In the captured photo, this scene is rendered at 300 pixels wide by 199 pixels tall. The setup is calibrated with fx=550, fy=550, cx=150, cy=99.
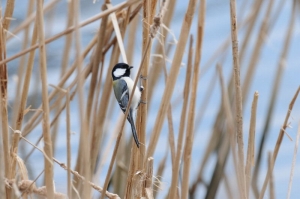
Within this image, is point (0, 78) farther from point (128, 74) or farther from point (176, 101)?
point (176, 101)

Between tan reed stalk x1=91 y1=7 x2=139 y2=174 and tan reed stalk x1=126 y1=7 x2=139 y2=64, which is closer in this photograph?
tan reed stalk x1=91 y1=7 x2=139 y2=174

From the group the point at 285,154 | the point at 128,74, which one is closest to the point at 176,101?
the point at 128,74

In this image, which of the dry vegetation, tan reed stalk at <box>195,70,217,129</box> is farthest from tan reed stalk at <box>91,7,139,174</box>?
tan reed stalk at <box>195,70,217,129</box>

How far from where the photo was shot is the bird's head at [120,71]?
3.89 feet

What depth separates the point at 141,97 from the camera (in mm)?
1011

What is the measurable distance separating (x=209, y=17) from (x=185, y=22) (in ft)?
7.74

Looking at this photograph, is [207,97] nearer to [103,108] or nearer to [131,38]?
[131,38]

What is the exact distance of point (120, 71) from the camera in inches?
48.5

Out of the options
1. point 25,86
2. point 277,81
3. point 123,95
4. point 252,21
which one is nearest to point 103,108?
point 123,95

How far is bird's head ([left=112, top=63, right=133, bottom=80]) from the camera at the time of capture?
1.19 metres

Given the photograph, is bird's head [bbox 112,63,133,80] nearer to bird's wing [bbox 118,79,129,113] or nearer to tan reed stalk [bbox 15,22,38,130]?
bird's wing [bbox 118,79,129,113]

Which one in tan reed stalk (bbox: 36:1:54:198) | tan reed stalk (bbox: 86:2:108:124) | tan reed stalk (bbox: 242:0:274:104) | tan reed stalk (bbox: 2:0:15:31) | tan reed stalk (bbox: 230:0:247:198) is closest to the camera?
tan reed stalk (bbox: 36:1:54:198)

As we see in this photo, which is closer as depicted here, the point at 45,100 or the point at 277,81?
the point at 45,100

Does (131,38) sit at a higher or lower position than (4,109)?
higher
